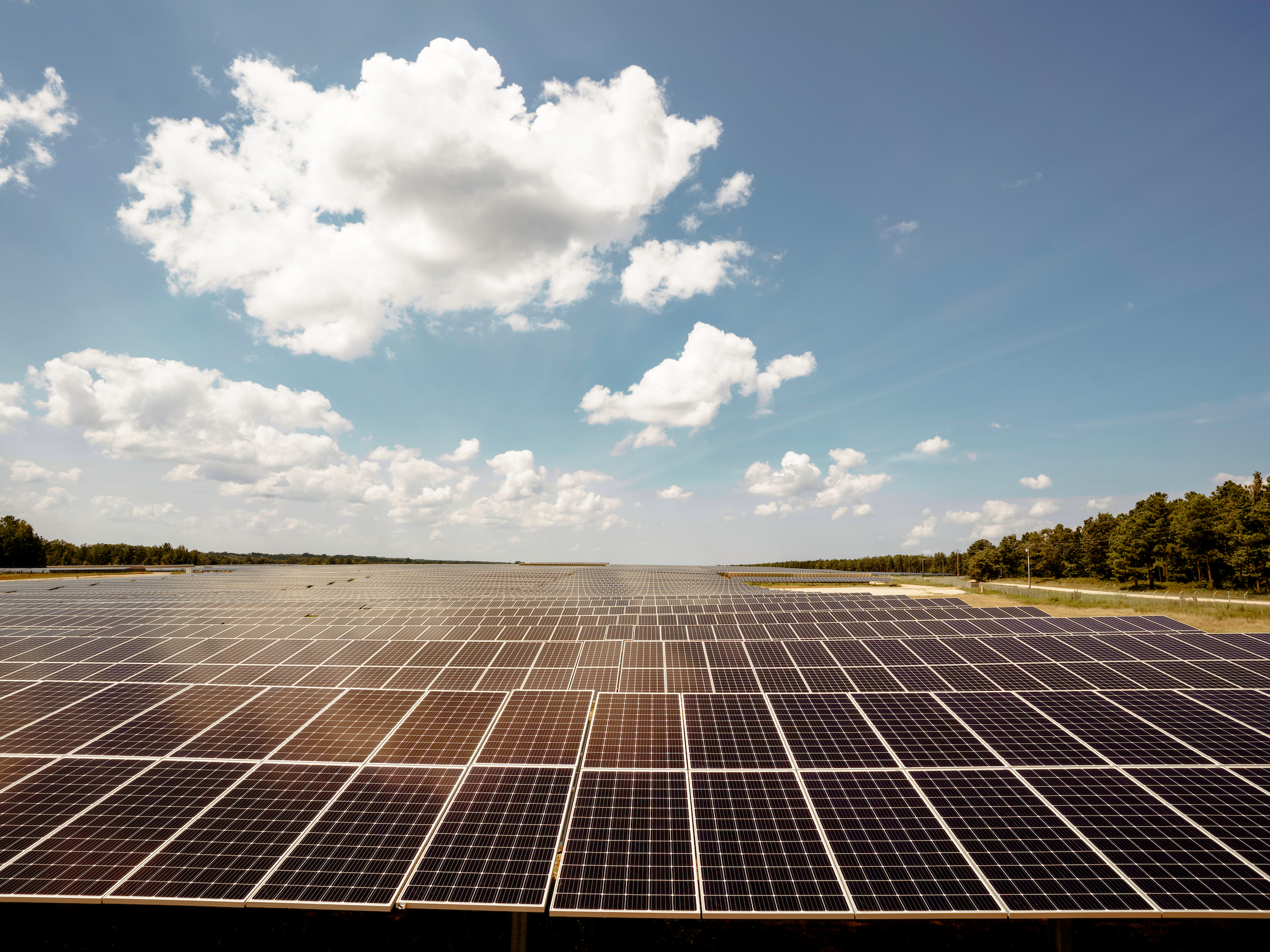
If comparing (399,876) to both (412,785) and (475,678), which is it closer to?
(412,785)

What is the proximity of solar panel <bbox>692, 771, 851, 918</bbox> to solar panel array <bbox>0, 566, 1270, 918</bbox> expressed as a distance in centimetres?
6

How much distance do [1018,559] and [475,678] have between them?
126m

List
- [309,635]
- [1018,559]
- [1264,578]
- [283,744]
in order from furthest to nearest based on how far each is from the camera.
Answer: [1018,559] → [1264,578] → [309,635] → [283,744]

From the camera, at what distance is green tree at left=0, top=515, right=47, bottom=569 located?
102838 mm

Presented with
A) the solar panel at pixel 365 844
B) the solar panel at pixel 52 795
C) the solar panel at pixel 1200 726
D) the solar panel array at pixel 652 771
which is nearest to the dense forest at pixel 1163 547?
the solar panel array at pixel 652 771

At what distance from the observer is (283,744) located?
1602 cm

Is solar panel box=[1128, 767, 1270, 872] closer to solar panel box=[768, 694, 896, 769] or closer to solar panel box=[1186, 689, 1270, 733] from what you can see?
solar panel box=[1186, 689, 1270, 733]

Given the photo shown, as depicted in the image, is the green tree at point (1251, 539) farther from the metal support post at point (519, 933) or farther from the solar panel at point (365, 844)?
the solar panel at point (365, 844)

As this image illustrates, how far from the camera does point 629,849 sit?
11633mm

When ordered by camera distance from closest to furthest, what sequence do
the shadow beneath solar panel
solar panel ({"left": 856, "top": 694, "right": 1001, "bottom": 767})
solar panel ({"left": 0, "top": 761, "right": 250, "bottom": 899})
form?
1. solar panel ({"left": 0, "top": 761, "right": 250, "bottom": 899})
2. the shadow beneath solar panel
3. solar panel ({"left": 856, "top": 694, "right": 1001, "bottom": 767})

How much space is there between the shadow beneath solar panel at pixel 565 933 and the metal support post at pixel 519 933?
143 centimetres

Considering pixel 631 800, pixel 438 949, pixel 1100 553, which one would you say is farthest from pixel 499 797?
pixel 1100 553

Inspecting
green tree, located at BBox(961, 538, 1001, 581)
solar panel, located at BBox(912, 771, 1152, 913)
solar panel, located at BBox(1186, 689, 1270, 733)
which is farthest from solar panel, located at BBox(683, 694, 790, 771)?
green tree, located at BBox(961, 538, 1001, 581)

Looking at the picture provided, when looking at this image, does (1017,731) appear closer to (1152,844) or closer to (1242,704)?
(1152,844)
